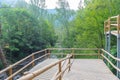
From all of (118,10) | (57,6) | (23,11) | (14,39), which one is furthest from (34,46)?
(57,6)

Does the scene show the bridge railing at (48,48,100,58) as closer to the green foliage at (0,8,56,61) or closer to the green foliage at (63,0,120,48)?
the green foliage at (63,0,120,48)

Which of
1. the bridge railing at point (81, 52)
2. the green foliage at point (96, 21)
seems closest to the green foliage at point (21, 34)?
the bridge railing at point (81, 52)

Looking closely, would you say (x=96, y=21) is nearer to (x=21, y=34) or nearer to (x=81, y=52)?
(x=81, y=52)

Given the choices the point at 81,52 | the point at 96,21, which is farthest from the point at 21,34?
the point at 96,21

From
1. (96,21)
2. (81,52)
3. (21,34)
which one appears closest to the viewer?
(96,21)

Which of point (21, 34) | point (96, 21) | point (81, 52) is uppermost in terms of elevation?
point (96, 21)

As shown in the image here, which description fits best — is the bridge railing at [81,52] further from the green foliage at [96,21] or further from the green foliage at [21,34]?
the green foliage at [21,34]

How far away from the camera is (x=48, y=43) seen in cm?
3616

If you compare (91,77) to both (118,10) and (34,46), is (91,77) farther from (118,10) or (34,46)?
(34,46)

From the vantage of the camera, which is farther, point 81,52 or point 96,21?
point 81,52

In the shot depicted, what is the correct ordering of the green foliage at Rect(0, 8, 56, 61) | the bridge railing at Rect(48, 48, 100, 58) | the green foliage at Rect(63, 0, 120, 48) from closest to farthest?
1. the bridge railing at Rect(48, 48, 100, 58)
2. the green foliage at Rect(63, 0, 120, 48)
3. the green foliage at Rect(0, 8, 56, 61)

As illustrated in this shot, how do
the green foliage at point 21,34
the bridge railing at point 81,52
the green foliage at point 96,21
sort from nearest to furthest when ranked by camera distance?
the bridge railing at point 81,52 → the green foliage at point 96,21 → the green foliage at point 21,34

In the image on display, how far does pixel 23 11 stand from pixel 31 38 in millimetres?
5067

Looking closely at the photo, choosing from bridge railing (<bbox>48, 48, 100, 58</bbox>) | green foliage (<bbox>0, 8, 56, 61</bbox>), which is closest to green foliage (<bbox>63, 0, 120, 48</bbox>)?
bridge railing (<bbox>48, 48, 100, 58</bbox>)
